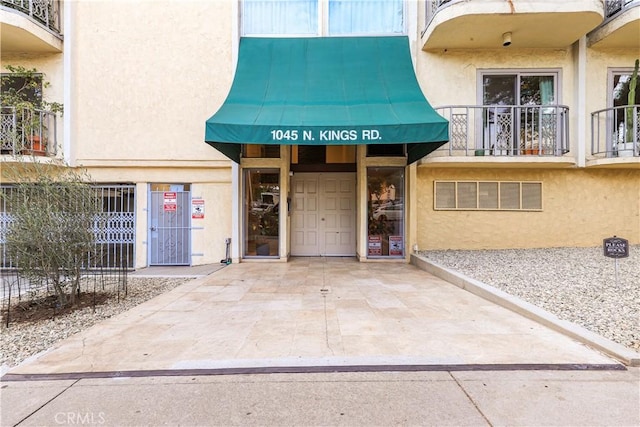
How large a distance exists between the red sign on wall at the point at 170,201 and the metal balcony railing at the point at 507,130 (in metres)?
7.55

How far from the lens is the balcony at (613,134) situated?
8625 mm

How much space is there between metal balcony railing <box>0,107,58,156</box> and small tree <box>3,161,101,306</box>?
382cm

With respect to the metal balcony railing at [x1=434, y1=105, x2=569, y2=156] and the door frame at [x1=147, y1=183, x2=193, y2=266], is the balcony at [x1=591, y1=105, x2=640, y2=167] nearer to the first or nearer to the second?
the metal balcony railing at [x1=434, y1=105, x2=569, y2=156]

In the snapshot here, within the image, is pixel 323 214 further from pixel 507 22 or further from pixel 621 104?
pixel 621 104

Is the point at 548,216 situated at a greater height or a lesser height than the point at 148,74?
lesser

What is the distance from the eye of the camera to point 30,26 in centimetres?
823

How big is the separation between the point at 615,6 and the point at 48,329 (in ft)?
45.9

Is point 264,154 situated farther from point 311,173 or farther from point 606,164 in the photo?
point 606,164

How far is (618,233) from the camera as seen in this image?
948cm

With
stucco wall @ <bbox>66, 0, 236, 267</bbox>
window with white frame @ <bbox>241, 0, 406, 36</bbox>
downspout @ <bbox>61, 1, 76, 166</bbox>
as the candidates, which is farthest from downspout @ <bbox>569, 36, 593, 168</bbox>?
downspout @ <bbox>61, 1, 76, 166</bbox>

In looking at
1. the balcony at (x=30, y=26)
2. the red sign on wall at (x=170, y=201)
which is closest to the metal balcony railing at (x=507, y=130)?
the red sign on wall at (x=170, y=201)

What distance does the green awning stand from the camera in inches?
270

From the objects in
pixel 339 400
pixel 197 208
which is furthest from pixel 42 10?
pixel 339 400

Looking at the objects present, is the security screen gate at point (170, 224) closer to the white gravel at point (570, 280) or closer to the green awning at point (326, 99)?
the green awning at point (326, 99)
